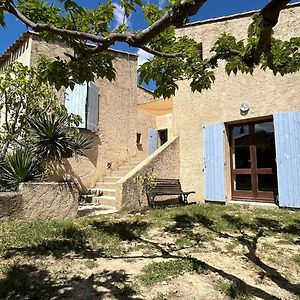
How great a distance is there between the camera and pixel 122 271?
4559 mm

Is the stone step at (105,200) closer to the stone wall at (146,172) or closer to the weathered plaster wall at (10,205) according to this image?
the stone wall at (146,172)

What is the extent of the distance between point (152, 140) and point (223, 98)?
6.41m

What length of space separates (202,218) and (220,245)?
2.46m

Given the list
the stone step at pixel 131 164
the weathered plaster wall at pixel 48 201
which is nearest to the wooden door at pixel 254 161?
the stone step at pixel 131 164

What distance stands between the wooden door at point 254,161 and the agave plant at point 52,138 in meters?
6.23

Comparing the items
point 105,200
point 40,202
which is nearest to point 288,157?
point 105,200

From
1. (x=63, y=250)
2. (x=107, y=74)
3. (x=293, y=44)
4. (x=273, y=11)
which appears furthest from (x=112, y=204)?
(x=273, y=11)

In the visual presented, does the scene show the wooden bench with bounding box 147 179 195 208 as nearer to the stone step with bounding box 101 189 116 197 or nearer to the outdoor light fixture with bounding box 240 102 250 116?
the stone step with bounding box 101 189 116 197

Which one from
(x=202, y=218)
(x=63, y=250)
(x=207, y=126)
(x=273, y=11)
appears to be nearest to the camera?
(x=273, y=11)

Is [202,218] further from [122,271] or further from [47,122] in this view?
[47,122]

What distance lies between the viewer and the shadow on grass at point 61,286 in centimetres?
372

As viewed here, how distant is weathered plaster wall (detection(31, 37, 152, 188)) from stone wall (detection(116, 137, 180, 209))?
9.79 feet

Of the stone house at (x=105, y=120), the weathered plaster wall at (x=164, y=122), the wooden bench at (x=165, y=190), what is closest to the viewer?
the wooden bench at (x=165, y=190)

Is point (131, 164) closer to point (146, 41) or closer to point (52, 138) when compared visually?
point (52, 138)
